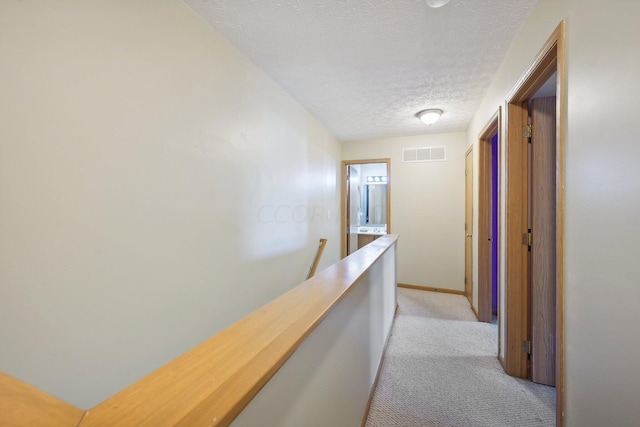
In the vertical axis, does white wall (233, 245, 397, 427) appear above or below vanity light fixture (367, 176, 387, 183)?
below

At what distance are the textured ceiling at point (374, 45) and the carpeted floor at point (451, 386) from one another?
2410 mm

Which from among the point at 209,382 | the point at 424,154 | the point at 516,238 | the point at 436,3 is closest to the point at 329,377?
the point at 209,382

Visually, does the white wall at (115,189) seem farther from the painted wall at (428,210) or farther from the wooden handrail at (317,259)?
the painted wall at (428,210)

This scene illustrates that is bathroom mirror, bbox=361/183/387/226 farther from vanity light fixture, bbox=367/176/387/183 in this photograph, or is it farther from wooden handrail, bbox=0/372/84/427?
wooden handrail, bbox=0/372/84/427

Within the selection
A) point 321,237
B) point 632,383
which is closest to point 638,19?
point 632,383

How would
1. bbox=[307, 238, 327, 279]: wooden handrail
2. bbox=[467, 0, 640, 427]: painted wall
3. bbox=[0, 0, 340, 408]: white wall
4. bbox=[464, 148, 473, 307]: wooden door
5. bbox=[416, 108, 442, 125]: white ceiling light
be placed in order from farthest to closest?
1. bbox=[464, 148, 473, 307]: wooden door
2. bbox=[307, 238, 327, 279]: wooden handrail
3. bbox=[416, 108, 442, 125]: white ceiling light
4. bbox=[0, 0, 340, 408]: white wall
5. bbox=[467, 0, 640, 427]: painted wall

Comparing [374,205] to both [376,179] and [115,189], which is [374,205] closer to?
[376,179]

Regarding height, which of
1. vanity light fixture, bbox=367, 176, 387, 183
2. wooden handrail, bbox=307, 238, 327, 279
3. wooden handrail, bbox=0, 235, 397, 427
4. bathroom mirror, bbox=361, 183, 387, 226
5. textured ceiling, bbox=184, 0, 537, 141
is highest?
textured ceiling, bbox=184, 0, 537, 141

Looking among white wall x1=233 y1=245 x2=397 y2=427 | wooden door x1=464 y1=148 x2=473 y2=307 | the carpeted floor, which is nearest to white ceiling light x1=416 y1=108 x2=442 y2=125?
wooden door x1=464 y1=148 x2=473 y2=307

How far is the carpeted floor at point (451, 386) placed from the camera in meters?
1.54

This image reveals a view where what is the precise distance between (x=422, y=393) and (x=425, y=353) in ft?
1.77

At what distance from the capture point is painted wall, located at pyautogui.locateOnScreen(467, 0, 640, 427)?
774 mm

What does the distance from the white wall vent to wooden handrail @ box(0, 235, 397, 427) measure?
3.84m

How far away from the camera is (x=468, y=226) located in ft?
11.7
